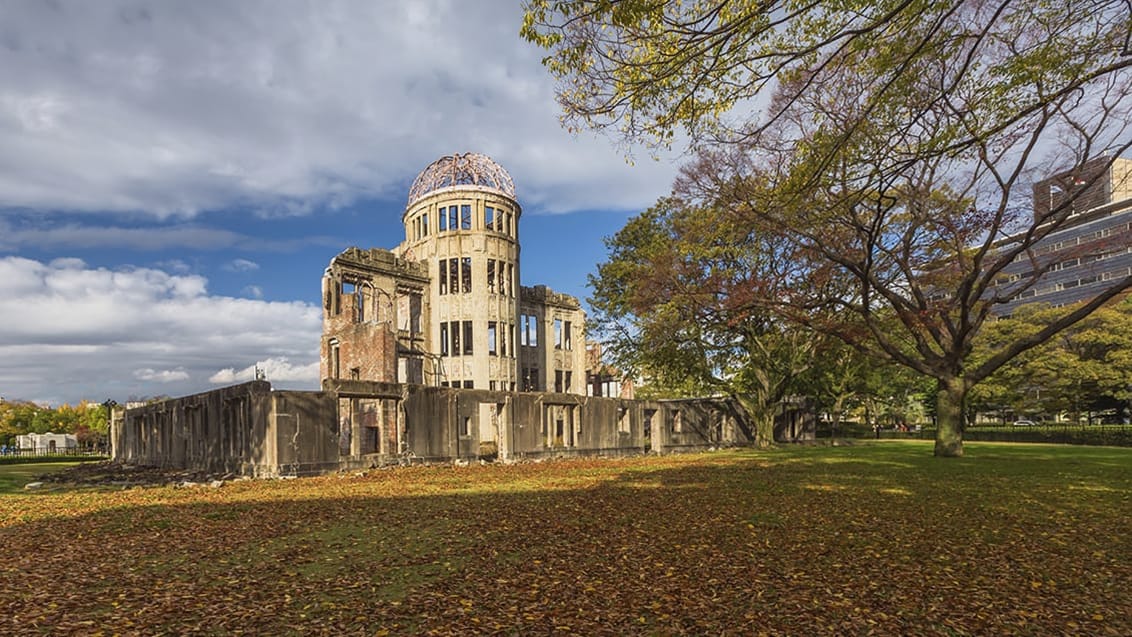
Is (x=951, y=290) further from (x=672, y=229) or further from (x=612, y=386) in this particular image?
(x=612, y=386)

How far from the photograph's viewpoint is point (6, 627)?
562 cm

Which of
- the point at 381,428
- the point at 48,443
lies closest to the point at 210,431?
the point at 381,428

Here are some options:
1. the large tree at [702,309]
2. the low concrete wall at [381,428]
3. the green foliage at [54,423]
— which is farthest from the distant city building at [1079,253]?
the green foliage at [54,423]

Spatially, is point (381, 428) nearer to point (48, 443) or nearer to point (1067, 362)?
point (1067, 362)

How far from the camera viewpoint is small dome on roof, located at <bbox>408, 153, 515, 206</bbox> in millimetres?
42250

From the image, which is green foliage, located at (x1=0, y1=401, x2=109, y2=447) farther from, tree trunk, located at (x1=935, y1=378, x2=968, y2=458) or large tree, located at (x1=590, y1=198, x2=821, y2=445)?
tree trunk, located at (x1=935, y1=378, x2=968, y2=458)

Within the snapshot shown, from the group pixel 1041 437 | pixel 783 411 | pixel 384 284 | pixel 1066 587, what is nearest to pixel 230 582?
pixel 1066 587

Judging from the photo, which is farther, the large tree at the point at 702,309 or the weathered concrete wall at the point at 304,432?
the large tree at the point at 702,309

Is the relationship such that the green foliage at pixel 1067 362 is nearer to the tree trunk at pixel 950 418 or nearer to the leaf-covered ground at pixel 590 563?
the tree trunk at pixel 950 418

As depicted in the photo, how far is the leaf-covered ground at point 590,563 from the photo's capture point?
5668 mm

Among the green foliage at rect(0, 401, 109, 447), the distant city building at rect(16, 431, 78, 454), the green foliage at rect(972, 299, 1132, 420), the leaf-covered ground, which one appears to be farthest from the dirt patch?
the green foliage at rect(972, 299, 1132, 420)

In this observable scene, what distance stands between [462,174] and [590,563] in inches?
1472

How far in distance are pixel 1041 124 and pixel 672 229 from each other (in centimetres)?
2049

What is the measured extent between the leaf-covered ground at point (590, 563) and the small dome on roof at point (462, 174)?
3046 cm
